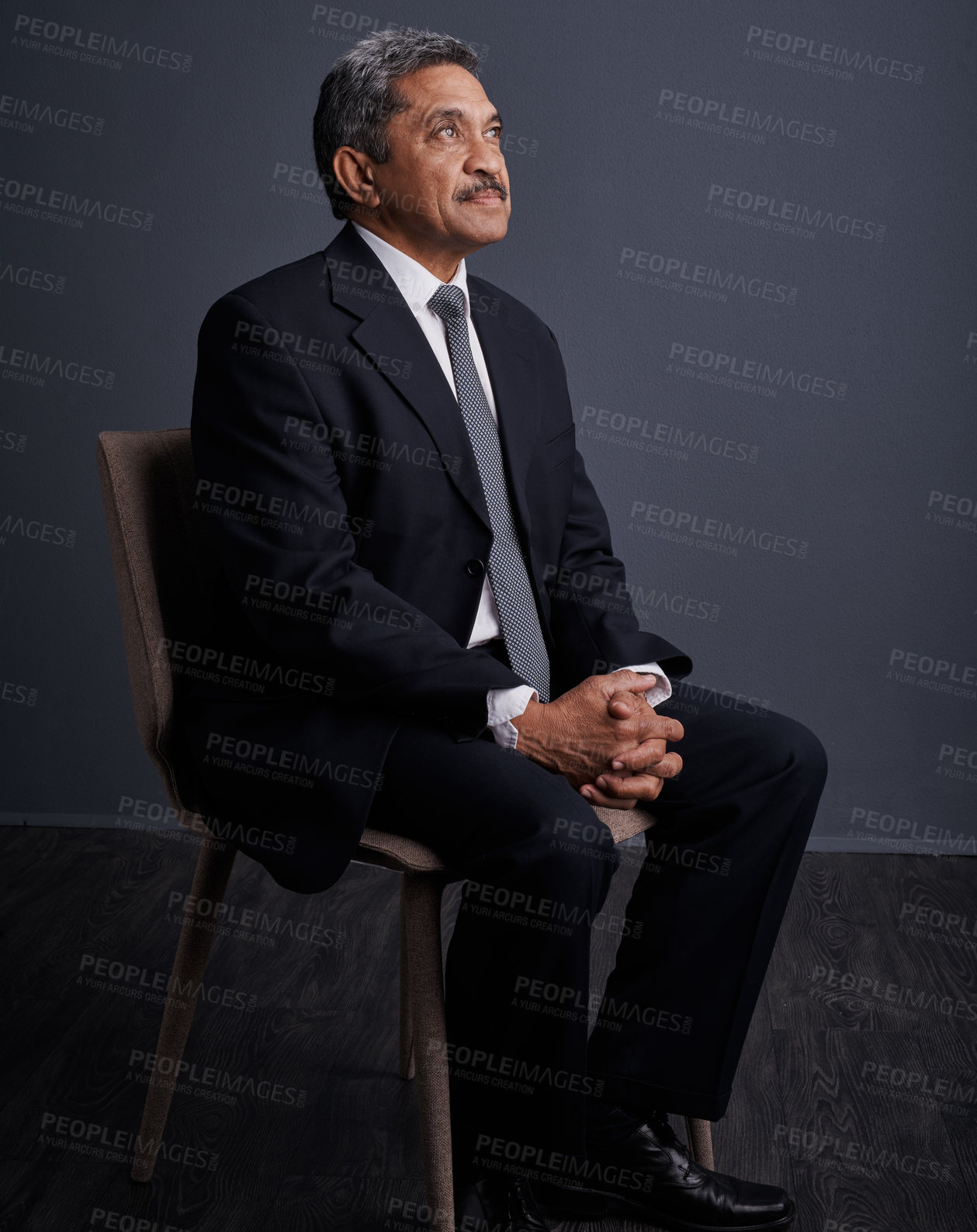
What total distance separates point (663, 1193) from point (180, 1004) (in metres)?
0.72

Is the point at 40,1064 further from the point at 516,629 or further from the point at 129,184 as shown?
the point at 129,184

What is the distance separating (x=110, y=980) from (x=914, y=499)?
6.67ft

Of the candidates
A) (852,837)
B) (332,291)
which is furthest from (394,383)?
(852,837)

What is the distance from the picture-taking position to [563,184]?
2605 mm

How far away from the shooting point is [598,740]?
1542 mm

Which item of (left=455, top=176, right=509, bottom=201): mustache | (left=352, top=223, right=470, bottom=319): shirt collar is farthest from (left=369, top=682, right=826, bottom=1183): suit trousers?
(left=455, top=176, right=509, bottom=201): mustache

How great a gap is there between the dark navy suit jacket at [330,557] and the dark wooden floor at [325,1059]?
1.71 ft

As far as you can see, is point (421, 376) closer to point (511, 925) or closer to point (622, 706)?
point (622, 706)

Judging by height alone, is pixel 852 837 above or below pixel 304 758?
below

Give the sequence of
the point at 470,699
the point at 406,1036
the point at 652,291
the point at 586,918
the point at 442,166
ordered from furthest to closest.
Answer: the point at 652,291
the point at 406,1036
the point at 442,166
the point at 470,699
the point at 586,918

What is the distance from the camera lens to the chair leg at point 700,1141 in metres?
1.67

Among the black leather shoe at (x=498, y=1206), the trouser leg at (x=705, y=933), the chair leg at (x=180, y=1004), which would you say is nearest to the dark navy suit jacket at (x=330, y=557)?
the chair leg at (x=180, y=1004)

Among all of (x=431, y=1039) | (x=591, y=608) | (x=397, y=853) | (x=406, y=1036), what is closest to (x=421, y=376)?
(x=591, y=608)

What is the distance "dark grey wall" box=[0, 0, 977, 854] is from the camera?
8.38 ft
